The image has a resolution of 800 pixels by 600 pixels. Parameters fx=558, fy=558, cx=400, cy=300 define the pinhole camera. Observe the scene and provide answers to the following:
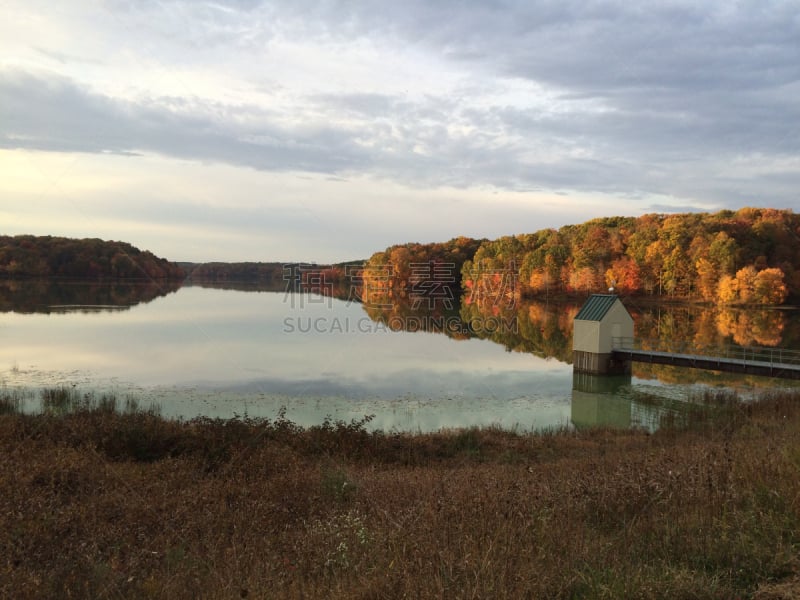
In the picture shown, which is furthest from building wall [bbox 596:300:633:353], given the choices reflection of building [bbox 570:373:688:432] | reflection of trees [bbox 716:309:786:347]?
reflection of trees [bbox 716:309:786:347]

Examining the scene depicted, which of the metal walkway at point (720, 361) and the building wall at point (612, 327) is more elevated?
the building wall at point (612, 327)

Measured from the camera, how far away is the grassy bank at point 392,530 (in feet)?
13.4

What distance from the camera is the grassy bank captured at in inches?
161

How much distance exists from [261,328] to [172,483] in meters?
38.4

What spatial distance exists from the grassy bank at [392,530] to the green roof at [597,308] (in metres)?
18.8

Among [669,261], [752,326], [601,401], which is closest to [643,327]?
[752,326]

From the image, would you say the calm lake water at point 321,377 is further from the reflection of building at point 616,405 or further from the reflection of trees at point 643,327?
the reflection of trees at point 643,327

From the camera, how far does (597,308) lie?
2998 centimetres

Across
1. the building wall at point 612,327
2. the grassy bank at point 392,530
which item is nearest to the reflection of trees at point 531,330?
the building wall at point 612,327

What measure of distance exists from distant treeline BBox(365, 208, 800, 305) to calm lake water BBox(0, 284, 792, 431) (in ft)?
172

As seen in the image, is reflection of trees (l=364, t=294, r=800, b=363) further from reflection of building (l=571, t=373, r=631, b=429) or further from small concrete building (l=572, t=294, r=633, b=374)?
reflection of building (l=571, t=373, r=631, b=429)

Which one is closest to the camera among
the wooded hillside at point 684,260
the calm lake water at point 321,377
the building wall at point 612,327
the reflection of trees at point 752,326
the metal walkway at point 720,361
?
the calm lake water at point 321,377

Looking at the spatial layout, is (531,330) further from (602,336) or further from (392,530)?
(392,530)

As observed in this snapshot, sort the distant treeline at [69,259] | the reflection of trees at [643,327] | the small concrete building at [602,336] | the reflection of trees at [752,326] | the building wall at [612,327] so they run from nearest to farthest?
the small concrete building at [602,336], the building wall at [612,327], the reflection of trees at [643,327], the reflection of trees at [752,326], the distant treeline at [69,259]
